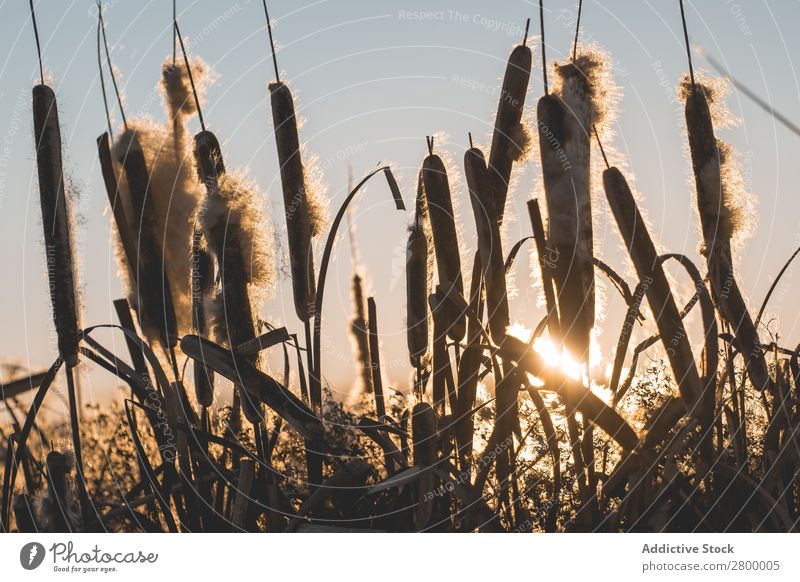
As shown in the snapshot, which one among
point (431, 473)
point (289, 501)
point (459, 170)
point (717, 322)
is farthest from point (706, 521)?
point (459, 170)

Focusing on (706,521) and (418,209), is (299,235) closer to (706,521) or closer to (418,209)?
(418,209)

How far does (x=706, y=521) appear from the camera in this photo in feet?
5.45

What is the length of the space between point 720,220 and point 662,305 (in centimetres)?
36

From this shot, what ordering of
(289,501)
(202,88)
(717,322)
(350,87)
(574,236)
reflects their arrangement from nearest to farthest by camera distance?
(574,236), (717,322), (289,501), (350,87), (202,88)

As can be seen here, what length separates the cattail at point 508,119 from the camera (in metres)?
1.83

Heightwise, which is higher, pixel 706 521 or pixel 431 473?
pixel 431 473

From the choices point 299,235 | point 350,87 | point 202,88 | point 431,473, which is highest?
point 202,88

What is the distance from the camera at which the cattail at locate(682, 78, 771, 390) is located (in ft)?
5.35

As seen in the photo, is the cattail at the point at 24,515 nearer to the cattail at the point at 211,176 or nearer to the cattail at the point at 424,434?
the cattail at the point at 211,176

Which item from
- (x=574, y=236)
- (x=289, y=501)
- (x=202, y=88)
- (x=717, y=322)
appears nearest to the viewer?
(x=574, y=236)

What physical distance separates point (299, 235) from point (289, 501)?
1.91ft

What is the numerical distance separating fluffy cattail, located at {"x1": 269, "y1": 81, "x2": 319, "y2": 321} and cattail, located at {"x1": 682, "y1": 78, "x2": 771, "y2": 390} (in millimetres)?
833

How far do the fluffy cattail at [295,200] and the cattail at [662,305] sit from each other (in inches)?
26.9

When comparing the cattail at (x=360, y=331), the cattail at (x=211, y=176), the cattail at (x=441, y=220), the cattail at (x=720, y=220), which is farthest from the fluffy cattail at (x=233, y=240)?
the cattail at (x=720, y=220)
